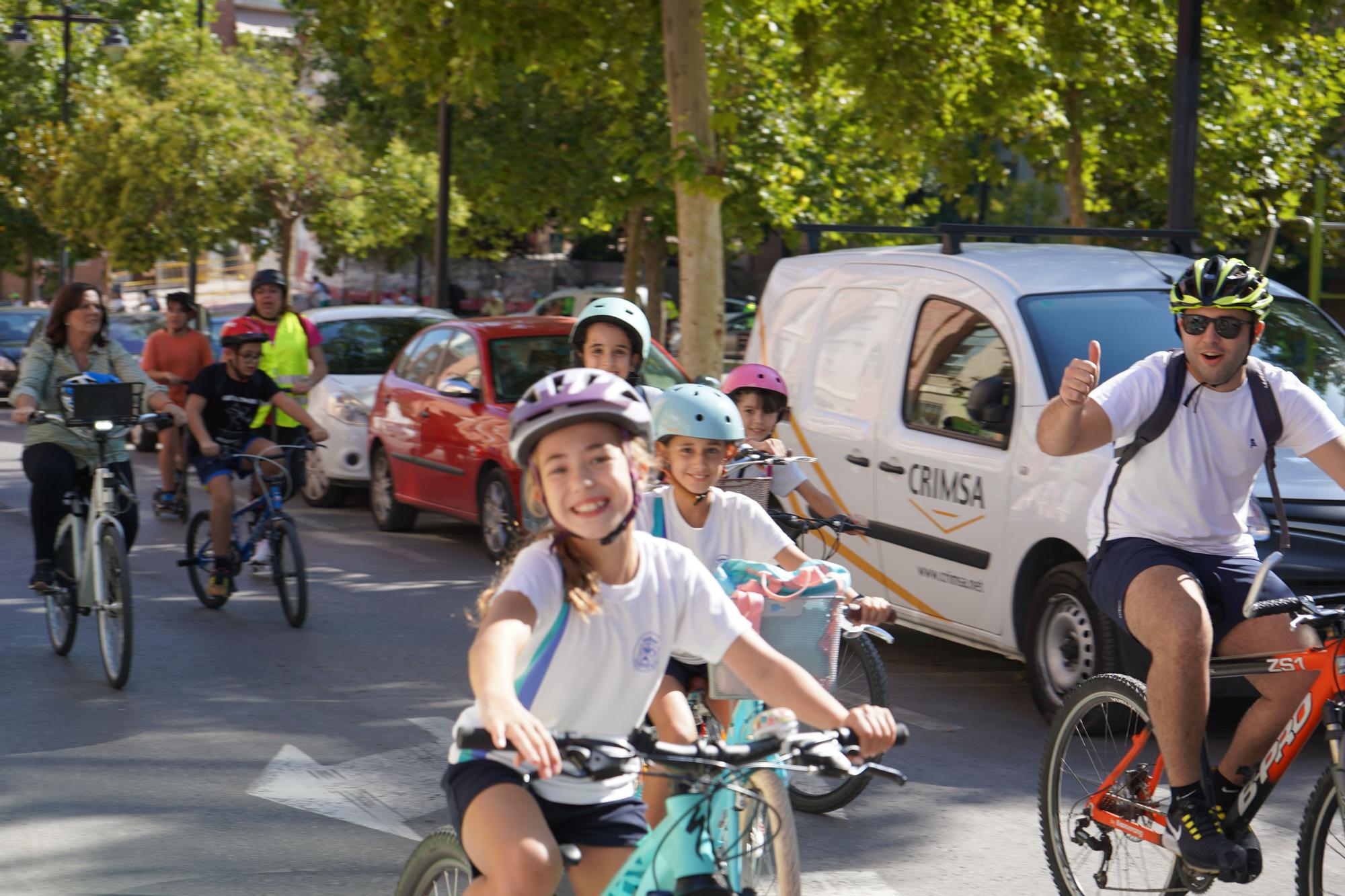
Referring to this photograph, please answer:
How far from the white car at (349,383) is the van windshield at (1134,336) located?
23.4ft

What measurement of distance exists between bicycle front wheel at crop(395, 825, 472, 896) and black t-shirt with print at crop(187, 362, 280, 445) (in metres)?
6.25

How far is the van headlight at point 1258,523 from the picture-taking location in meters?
6.20

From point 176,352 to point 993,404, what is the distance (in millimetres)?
8481

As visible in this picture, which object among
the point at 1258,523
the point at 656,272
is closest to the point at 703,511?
the point at 1258,523

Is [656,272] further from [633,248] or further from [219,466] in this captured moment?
[219,466]

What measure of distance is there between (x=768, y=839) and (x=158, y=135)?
97.1 feet

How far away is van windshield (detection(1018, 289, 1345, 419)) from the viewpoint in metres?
7.07

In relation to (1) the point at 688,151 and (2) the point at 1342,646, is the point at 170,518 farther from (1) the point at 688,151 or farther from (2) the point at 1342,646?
(2) the point at 1342,646

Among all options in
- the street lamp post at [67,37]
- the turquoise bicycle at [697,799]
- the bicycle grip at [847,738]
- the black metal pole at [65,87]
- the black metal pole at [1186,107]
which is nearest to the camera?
the turquoise bicycle at [697,799]

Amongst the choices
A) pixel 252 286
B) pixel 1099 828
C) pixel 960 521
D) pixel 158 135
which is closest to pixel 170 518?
pixel 252 286

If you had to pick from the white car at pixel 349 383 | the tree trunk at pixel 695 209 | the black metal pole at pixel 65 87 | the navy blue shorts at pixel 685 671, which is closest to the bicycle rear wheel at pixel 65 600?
the navy blue shorts at pixel 685 671

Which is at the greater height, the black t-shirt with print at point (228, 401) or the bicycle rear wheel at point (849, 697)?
the black t-shirt with print at point (228, 401)

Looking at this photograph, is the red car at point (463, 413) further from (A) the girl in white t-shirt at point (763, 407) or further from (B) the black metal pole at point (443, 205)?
(B) the black metal pole at point (443, 205)

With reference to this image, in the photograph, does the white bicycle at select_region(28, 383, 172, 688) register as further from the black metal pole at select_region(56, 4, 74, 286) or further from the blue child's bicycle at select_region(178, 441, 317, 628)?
the black metal pole at select_region(56, 4, 74, 286)
